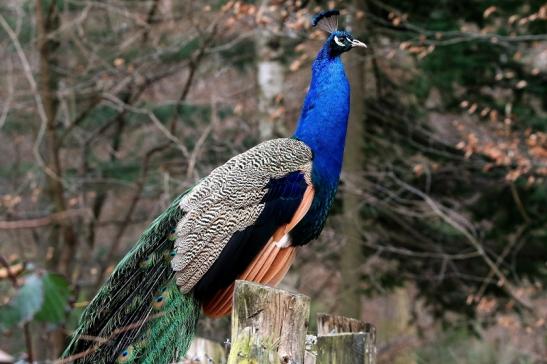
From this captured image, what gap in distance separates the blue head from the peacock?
2cm

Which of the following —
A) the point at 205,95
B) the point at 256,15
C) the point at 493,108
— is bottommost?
the point at 205,95

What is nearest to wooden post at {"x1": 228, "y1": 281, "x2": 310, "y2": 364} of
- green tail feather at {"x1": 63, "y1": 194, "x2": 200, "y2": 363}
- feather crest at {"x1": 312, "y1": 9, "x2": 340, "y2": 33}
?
green tail feather at {"x1": 63, "y1": 194, "x2": 200, "y2": 363}

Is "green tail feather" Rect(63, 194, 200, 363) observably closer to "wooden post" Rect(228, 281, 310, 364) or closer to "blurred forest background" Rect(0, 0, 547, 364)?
"wooden post" Rect(228, 281, 310, 364)

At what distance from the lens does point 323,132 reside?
15.7ft

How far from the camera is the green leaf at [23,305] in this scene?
8.48 ft

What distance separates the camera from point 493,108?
9.35 meters

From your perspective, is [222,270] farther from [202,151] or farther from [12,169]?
[12,169]

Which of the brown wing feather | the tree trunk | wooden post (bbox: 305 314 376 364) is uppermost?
wooden post (bbox: 305 314 376 364)

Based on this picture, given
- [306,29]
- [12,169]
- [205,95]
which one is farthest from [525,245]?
[12,169]

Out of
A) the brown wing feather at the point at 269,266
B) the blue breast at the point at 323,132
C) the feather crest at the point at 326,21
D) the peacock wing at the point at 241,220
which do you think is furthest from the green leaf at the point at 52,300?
the feather crest at the point at 326,21

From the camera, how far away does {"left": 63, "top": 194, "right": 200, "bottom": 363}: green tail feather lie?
13.5 feet

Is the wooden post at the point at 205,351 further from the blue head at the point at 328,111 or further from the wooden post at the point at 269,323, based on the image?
the wooden post at the point at 269,323

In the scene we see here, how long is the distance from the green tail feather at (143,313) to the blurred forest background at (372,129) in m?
3.69

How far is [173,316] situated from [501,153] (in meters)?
4.98
